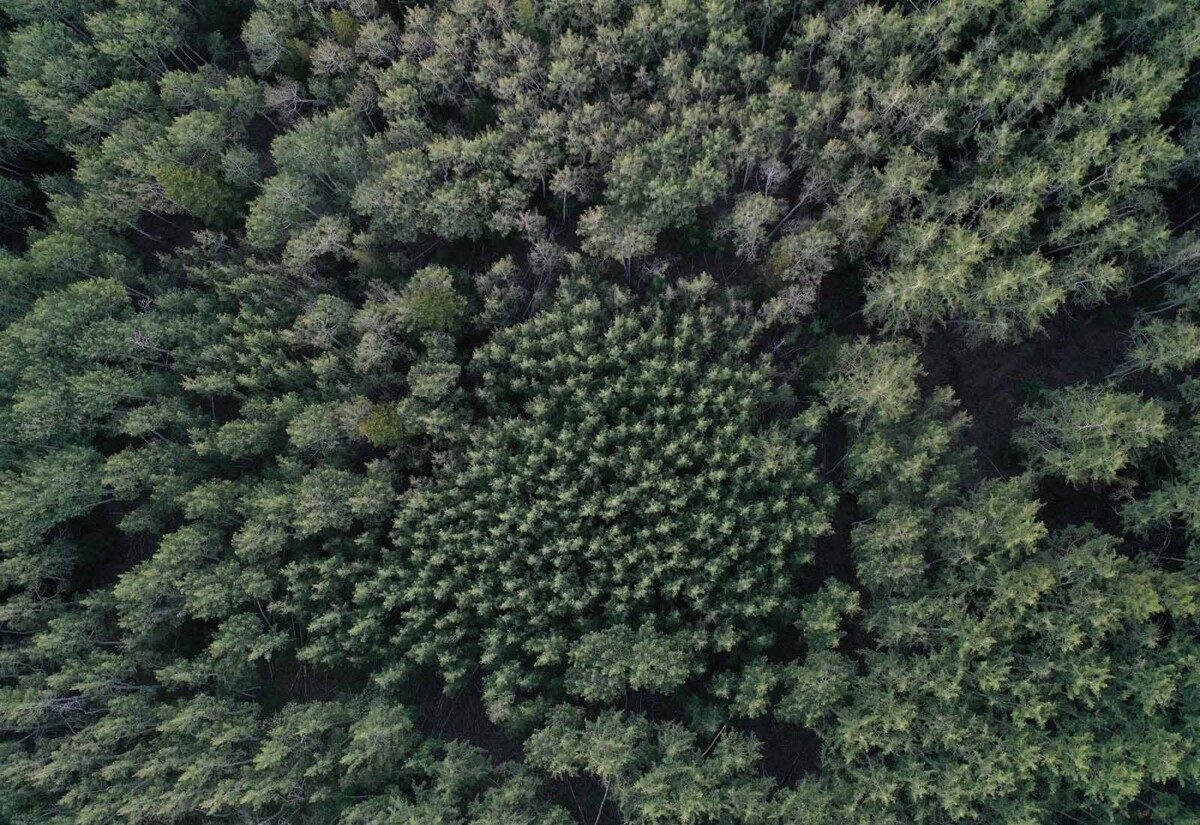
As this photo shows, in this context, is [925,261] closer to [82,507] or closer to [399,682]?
[399,682]

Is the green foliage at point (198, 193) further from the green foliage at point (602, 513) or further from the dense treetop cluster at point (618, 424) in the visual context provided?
the green foliage at point (602, 513)

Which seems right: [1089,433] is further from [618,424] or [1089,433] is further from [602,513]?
[602,513]

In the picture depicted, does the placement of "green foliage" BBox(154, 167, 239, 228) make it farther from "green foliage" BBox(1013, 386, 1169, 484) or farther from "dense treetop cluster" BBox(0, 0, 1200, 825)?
"green foliage" BBox(1013, 386, 1169, 484)

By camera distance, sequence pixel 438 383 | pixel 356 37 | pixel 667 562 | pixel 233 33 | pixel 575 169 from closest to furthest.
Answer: pixel 667 562 → pixel 438 383 → pixel 575 169 → pixel 356 37 → pixel 233 33

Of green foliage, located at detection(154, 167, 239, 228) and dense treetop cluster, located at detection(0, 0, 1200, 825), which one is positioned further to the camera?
green foliage, located at detection(154, 167, 239, 228)

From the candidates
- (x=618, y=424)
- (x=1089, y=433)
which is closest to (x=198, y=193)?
(x=618, y=424)

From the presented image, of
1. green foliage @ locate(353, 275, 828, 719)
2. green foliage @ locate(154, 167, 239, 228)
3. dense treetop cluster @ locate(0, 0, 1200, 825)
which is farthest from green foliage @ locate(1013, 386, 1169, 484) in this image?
green foliage @ locate(154, 167, 239, 228)

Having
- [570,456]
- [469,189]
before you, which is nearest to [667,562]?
[570,456]

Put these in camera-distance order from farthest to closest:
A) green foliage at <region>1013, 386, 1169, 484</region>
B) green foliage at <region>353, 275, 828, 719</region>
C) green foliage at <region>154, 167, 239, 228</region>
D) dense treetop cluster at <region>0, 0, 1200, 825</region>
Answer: green foliage at <region>154, 167, 239, 228</region>, green foliage at <region>353, 275, 828, 719</region>, dense treetop cluster at <region>0, 0, 1200, 825</region>, green foliage at <region>1013, 386, 1169, 484</region>
